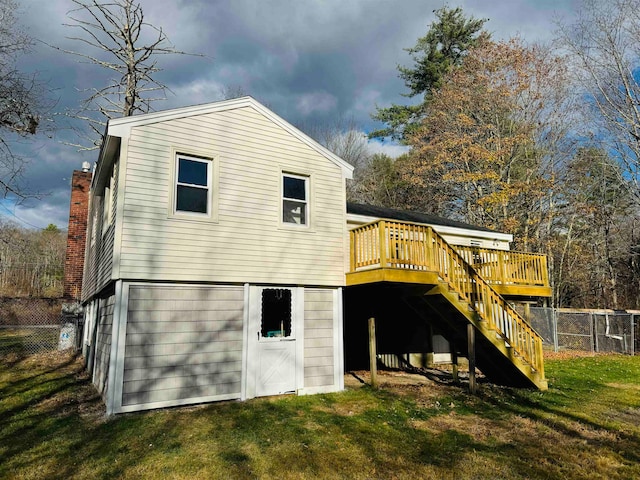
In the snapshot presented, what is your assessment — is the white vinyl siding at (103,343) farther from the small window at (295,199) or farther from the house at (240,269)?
the small window at (295,199)

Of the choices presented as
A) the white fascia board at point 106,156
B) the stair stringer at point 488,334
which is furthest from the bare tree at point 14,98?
the stair stringer at point 488,334

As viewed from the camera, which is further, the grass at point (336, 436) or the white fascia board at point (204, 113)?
the white fascia board at point (204, 113)

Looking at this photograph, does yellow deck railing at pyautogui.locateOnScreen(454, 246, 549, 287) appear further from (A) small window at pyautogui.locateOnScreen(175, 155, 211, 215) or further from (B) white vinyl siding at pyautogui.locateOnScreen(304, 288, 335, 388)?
(A) small window at pyautogui.locateOnScreen(175, 155, 211, 215)

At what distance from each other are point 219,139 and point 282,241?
2487mm

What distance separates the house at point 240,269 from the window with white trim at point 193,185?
0.09ft

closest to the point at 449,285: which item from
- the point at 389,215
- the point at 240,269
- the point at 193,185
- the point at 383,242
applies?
the point at 383,242

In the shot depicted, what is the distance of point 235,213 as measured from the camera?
8.20 metres

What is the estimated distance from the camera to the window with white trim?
7805 millimetres

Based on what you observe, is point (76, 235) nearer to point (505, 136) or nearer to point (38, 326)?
point (38, 326)

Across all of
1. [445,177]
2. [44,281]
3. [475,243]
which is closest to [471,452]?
[475,243]

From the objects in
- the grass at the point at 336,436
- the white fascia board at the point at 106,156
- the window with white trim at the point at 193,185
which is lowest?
the grass at the point at 336,436

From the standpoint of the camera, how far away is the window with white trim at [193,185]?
307 inches

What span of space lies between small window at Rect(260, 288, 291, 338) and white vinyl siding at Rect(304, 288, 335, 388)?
15.8 inches

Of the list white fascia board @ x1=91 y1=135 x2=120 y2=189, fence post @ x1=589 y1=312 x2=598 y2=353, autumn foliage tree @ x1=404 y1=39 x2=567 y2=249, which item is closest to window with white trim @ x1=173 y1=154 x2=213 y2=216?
white fascia board @ x1=91 y1=135 x2=120 y2=189
